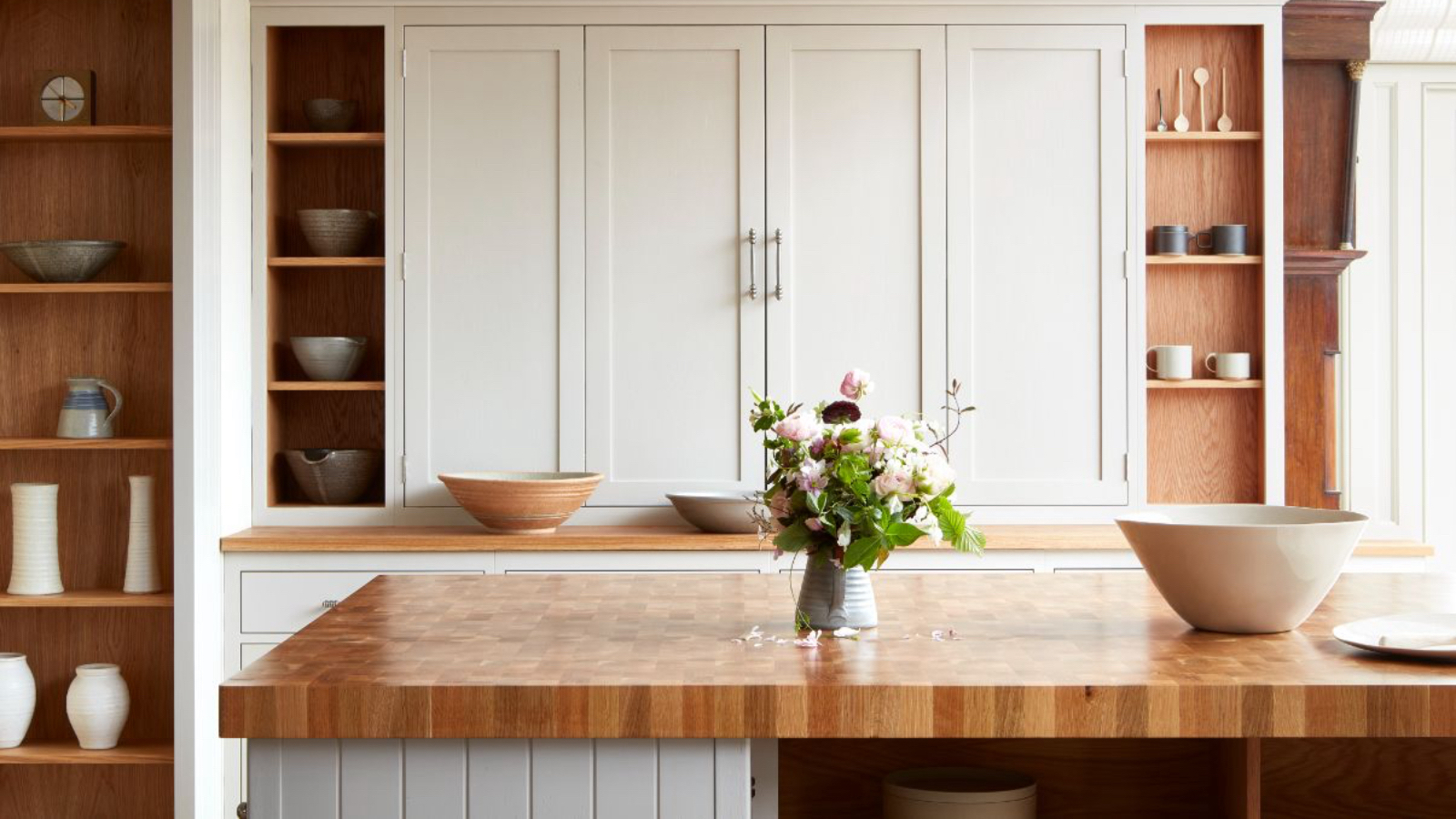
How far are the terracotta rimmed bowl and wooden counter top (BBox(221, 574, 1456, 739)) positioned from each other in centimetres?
167

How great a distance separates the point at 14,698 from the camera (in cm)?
344

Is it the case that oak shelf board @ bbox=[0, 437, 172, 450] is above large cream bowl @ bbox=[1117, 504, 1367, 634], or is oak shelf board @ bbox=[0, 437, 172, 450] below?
above

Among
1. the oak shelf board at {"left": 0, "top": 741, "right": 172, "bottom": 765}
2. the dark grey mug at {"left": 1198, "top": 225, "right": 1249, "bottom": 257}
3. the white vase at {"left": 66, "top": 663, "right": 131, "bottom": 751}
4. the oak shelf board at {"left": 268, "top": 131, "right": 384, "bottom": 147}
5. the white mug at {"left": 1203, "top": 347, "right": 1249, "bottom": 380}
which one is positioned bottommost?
the oak shelf board at {"left": 0, "top": 741, "right": 172, "bottom": 765}

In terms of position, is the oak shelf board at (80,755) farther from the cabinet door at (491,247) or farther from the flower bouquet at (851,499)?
the flower bouquet at (851,499)

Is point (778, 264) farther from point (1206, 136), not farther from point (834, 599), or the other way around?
point (834, 599)

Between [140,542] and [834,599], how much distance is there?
2.36 metres

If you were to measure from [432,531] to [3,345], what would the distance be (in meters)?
1.28

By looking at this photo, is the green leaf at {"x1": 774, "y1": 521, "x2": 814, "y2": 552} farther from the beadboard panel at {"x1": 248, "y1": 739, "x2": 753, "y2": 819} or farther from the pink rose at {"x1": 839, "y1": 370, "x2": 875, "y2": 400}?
the beadboard panel at {"x1": 248, "y1": 739, "x2": 753, "y2": 819}

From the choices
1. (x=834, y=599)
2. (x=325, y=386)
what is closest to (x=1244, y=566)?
(x=834, y=599)

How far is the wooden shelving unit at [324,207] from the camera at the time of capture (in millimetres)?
4090

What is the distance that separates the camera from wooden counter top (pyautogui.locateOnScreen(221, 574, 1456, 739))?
1.51m

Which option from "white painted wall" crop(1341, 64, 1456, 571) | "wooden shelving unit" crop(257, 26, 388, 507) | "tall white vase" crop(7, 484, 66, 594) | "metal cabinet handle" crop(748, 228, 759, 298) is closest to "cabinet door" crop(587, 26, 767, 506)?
"metal cabinet handle" crop(748, 228, 759, 298)

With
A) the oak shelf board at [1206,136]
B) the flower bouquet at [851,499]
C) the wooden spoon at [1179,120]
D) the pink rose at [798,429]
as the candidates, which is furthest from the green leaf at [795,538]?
the wooden spoon at [1179,120]

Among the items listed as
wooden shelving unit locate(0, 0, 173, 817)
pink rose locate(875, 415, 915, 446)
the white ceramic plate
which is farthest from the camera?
wooden shelving unit locate(0, 0, 173, 817)
